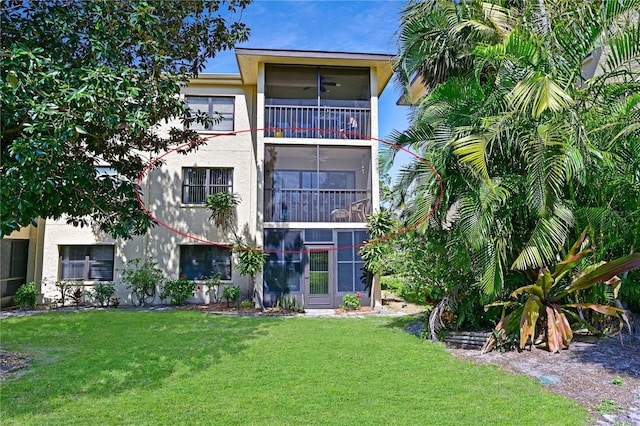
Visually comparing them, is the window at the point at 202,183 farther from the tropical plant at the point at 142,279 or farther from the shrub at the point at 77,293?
the shrub at the point at 77,293

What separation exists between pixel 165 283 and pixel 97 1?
10.7m

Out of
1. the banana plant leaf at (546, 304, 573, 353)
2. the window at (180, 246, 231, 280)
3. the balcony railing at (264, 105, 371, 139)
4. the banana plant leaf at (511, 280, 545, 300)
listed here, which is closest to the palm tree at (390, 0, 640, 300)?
the banana plant leaf at (511, 280, 545, 300)

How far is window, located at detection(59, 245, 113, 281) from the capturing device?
618 inches

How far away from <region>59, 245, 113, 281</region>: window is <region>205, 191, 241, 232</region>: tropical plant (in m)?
4.28

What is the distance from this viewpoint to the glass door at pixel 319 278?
1453 cm

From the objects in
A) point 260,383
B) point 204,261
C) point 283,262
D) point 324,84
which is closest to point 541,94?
point 260,383

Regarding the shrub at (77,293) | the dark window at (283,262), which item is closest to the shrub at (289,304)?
the dark window at (283,262)

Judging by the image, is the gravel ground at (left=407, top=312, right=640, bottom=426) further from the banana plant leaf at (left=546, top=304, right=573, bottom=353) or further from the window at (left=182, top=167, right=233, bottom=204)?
the window at (left=182, top=167, right=233, bottom=204)

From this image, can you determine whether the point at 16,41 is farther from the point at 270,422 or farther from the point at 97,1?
the point at 270,422

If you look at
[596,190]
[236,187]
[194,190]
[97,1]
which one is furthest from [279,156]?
[596,190]

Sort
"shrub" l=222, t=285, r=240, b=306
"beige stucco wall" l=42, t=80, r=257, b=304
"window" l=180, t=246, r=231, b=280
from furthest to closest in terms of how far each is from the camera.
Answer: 1. "window" l=180, t=246, r=231, b=280
2. "beige stucco wall" l=42, t=80, r=257, b=304
3. "shrub" l=222, t=285, r=240, b=306

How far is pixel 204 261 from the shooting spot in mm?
15906

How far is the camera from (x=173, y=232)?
51.8ft

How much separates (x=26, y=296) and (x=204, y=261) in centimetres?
599
